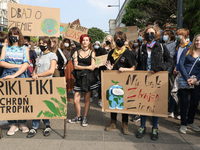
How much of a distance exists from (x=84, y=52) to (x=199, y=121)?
302cm

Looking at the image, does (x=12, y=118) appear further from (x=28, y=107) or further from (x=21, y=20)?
(x=21, y=20)

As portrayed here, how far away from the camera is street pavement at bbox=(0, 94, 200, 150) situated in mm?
3383

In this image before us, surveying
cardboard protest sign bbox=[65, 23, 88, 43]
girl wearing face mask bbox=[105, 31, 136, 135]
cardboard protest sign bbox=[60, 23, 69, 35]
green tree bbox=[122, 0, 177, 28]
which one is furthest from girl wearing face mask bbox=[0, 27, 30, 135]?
green tree bbox=[122, 0, 177, 28]

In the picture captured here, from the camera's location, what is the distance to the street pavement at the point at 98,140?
3.38 meters

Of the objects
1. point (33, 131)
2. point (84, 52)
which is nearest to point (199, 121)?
point (84, 52)

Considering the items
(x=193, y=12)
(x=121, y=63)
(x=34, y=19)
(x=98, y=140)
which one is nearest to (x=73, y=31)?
(x=34, y=19)

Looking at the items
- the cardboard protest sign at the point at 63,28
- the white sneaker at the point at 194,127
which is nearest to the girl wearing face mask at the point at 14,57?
the white sneaker at the point at 194,127

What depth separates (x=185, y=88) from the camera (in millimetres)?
3963

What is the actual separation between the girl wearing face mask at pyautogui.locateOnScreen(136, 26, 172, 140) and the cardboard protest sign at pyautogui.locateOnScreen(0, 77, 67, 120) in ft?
5.06

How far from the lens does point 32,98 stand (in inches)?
147

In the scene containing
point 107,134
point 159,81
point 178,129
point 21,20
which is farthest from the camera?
point 21,20

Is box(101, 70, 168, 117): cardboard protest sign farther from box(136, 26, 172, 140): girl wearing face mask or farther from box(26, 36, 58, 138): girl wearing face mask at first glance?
box(26, 36, 58, 138): girl wearing face mask

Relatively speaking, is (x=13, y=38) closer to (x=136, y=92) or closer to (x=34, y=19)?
(x=34, y=19)

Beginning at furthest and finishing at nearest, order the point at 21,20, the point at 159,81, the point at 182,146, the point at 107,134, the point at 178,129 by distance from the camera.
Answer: the point at 21,20 < the point at 178,129 < the point at 107,134 < the point at 159,81 < the point at 182,146
